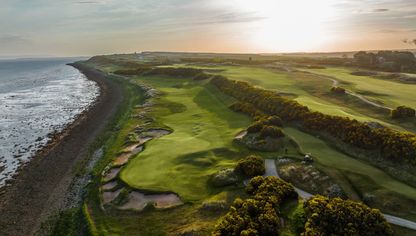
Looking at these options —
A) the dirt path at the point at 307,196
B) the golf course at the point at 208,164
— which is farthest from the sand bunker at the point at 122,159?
the dirt path at the point at 307,196

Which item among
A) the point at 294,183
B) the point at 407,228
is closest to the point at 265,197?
the point at 294,183

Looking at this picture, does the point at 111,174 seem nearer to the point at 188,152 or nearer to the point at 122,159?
the point at 122,159

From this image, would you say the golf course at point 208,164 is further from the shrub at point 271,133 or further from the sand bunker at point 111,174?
the shrub at point 271,133

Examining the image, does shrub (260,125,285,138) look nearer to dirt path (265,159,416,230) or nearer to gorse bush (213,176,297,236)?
dirt path (265,159,416,230)

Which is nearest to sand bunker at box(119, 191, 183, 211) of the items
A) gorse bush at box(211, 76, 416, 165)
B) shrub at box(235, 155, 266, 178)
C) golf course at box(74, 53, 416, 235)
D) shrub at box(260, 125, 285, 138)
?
golf course at box(74, 53, 416, 235)

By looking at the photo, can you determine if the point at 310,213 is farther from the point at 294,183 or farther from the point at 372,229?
the point at 294,183

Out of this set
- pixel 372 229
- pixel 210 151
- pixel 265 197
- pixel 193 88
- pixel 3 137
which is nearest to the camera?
pixel 372 229
